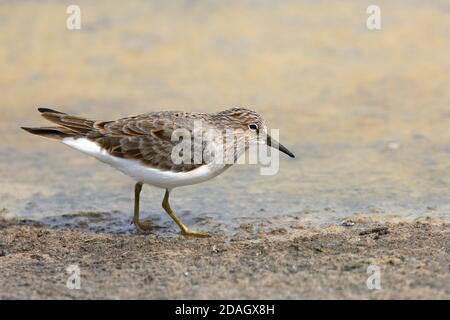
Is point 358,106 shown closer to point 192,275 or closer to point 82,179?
point 82,179

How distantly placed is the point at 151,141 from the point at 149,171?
31 centimetres

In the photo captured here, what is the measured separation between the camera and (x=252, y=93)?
41.1ft

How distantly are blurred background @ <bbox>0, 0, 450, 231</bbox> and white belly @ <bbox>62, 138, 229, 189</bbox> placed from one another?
71 centimetres

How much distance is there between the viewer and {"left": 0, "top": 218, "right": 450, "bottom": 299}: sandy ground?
6.67 metres

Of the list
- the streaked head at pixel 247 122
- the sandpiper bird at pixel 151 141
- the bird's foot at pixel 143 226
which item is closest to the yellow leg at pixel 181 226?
the sandpiper bird at pixel 151 141

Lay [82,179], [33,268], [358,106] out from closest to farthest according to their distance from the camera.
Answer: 1. [33,268]
2. [82,179]
3. [358,106]

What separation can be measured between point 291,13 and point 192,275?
7.86 metres

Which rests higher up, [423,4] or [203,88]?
[423,4]

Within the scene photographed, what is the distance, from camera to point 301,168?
407 inches

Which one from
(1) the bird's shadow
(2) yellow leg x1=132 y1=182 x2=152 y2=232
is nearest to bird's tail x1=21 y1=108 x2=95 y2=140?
(2) yellow leg x1=132 y1=182 x2=152 y2=232

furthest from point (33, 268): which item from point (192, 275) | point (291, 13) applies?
→ point (291, 13)

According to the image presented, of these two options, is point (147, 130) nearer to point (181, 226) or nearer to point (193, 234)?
point (181, 226)
